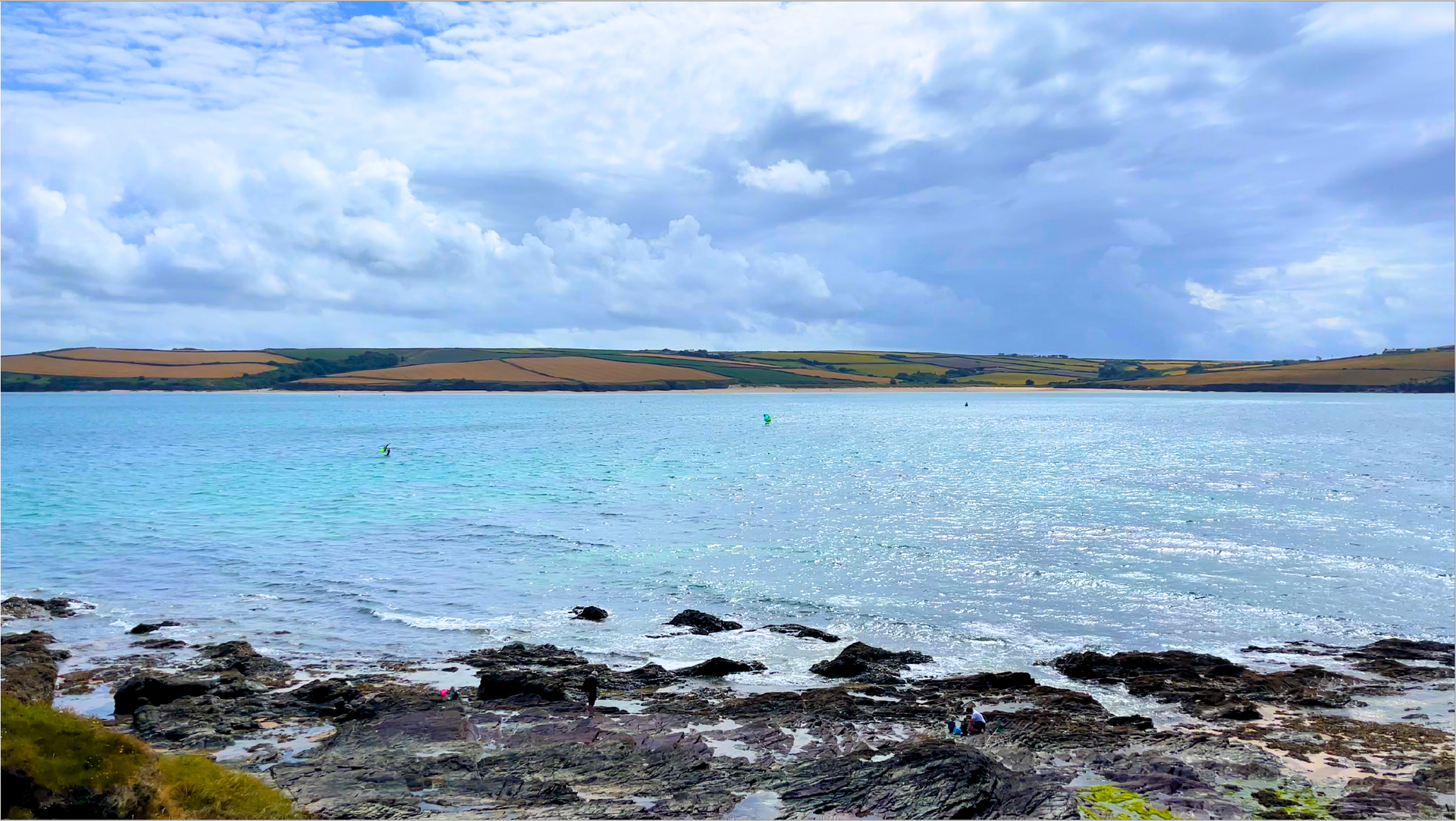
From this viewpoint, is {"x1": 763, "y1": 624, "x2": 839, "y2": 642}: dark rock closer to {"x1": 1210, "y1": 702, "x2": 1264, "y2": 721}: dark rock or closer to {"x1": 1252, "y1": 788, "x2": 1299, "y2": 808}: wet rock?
{"x1": 1210, "y1": 702, "x2": 1264, "y2": 721}: dark rock

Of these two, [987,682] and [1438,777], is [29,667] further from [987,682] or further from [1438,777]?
[1438,777]

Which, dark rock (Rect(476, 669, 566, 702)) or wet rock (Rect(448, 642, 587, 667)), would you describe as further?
wet rock (Rect(448, 642, 587, 667))

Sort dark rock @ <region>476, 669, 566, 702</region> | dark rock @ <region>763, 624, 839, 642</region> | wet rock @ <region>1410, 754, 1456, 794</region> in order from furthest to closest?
dark rock @ <region>763, 624, 839, 642</region>, dark rock @ <region>476, 669, 566, 702</region>, wet rock @ <region>1410, 754, 1456, 794</region>

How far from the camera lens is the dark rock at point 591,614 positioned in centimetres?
3016

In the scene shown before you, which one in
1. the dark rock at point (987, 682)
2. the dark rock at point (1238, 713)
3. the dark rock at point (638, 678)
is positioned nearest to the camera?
the dark rock at point (1238, 713)

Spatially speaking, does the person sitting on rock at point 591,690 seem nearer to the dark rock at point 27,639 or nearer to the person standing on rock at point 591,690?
the person standing on rock at point 591,690

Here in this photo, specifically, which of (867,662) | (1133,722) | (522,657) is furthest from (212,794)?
(1133,722)

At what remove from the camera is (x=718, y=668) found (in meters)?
24.0

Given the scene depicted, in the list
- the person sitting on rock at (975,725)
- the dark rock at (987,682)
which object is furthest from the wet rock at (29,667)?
the dark rock at (987,682)

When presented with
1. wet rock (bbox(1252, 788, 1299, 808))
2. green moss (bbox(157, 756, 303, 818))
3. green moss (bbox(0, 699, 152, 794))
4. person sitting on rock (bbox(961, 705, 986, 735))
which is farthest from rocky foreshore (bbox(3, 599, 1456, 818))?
green moss (bbox(0, 699, 152, 794))

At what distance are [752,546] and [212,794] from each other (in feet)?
102

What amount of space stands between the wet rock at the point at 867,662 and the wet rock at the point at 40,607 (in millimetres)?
25338

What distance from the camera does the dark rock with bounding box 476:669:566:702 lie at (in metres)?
21.5

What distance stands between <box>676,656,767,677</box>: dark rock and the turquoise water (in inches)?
54.5
